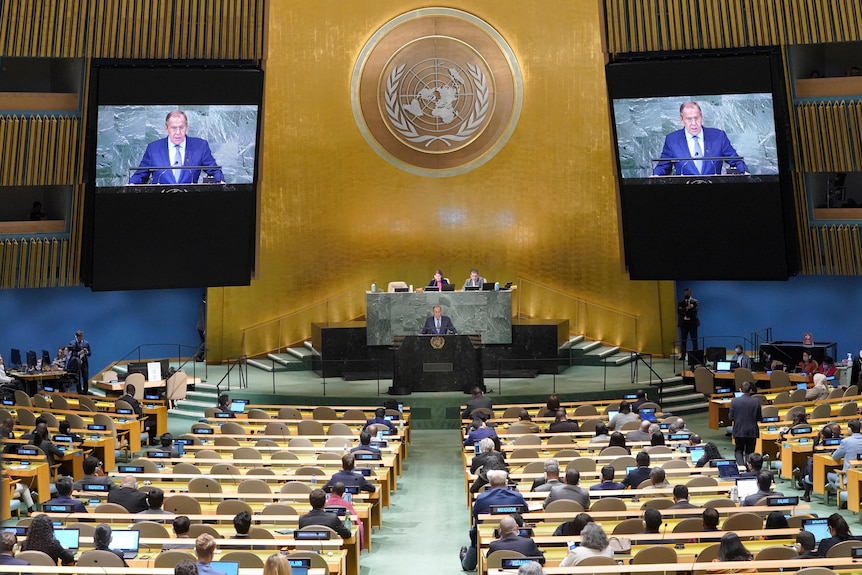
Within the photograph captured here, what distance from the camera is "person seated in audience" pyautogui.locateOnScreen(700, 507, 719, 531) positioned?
827cm

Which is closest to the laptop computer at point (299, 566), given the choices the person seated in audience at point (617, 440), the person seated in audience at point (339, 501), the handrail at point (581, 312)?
the person seated in audience at point (339, 501)

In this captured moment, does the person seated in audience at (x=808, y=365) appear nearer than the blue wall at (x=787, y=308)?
Yes

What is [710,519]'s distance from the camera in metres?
8.29

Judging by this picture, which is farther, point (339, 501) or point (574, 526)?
point (339, 501)

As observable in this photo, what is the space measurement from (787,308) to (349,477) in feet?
49.3

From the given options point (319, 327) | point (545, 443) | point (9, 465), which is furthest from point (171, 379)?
point (545, 443)

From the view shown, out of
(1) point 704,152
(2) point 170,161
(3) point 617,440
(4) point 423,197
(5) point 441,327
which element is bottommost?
(3) point 617,440

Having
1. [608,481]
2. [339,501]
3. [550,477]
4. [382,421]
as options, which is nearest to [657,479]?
[608,481]

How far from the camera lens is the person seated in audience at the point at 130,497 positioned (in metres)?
9.65

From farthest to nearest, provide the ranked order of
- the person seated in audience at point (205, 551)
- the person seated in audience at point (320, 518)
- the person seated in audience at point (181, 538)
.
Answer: the person seated in audience at point (320, 518) → the person seated in audience at point (181, 538) → the person seated in audience at point (205, 551)

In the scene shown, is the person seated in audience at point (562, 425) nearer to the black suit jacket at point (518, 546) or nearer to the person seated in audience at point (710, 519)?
the person seated in audience at point (710, 519)

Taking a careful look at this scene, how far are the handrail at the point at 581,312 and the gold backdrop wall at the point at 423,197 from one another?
0.07m

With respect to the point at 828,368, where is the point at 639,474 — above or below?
below

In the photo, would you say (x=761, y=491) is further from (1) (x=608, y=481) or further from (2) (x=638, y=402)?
(2) (x=638, y=402)
